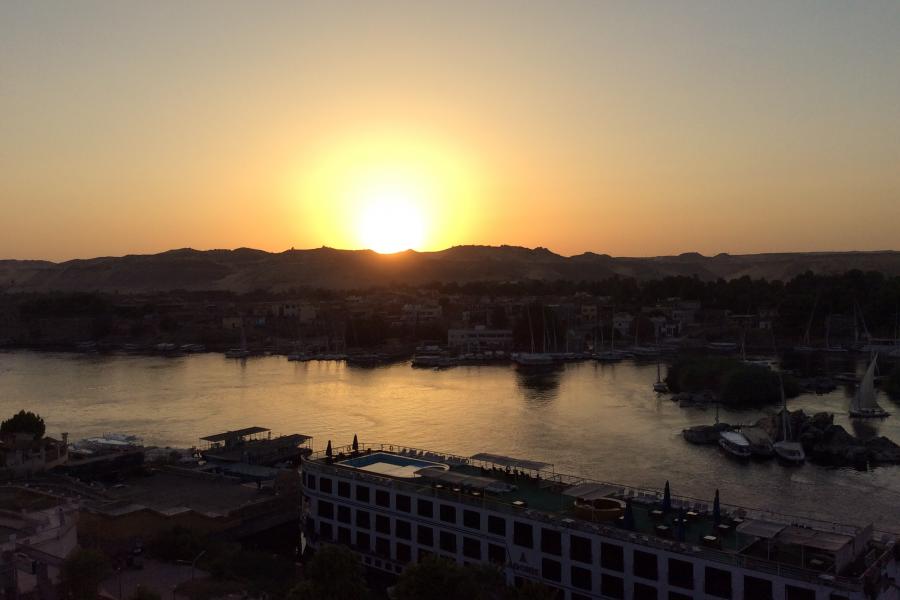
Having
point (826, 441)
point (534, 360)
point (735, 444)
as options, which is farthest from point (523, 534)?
point (534, 360)

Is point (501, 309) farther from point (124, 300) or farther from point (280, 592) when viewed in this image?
point (280, 592)

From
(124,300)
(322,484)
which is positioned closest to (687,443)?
(322,484)

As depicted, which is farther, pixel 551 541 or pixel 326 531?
pixel 326 531

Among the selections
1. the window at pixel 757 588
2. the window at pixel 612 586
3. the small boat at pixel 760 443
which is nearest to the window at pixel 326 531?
the window at pixel 612 586

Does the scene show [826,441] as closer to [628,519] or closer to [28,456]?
[628,519]

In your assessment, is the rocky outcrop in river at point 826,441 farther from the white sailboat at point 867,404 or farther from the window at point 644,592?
the window at point 644,592

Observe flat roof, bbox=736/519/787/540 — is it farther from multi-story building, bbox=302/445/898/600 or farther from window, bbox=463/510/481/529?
window, bbox=463/510/481/529

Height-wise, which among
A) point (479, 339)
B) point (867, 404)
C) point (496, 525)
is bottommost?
point (867, 404)
